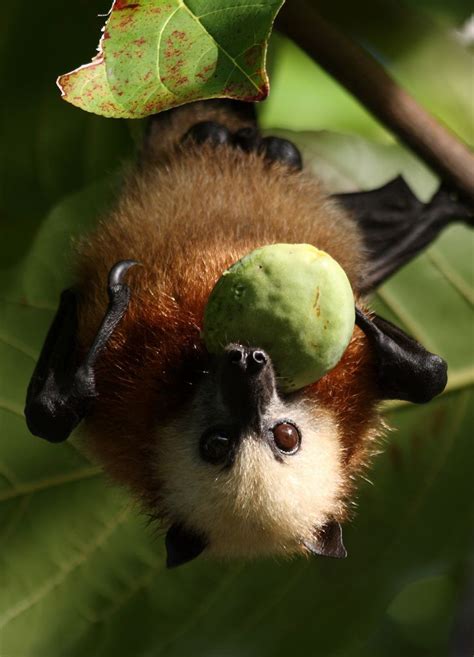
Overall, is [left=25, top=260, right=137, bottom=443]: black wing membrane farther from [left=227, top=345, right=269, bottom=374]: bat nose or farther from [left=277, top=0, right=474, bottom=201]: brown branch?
[left=277, top=0, right=474, bottom=201]: brown branch

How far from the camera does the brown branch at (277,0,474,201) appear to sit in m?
2.66

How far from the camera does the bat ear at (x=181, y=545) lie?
244cm

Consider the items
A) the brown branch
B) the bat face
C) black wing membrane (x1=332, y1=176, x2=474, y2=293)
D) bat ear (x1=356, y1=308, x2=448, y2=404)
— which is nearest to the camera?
the bat face

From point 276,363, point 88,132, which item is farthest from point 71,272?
point 276,363

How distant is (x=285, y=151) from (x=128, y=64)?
1.39m

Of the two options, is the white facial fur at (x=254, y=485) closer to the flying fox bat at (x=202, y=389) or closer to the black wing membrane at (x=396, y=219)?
the flying fox bat at (x=202, y=389)

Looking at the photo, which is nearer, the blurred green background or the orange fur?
the orange fur

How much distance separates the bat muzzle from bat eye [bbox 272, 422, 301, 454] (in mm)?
58

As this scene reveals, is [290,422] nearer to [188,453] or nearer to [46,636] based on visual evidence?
[188,453]

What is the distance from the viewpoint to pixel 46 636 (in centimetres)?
267

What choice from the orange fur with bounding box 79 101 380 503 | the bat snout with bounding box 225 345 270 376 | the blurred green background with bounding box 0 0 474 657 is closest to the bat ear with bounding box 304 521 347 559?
the orange fur with bounding box 79 101 380 503

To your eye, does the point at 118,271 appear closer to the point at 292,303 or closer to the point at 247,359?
the point at 247,359

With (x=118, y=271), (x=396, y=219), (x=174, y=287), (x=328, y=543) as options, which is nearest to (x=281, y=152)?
(x=396, y=219)

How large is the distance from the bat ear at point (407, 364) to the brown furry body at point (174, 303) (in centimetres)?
9
